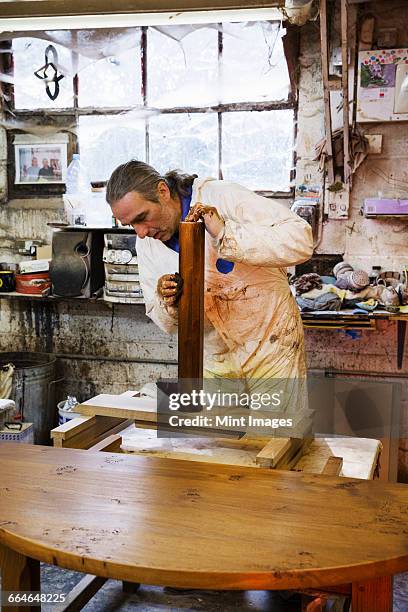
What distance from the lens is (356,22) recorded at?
431cm

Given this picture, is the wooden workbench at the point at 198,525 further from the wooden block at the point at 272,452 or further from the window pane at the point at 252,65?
the window pane at the point at 252,65

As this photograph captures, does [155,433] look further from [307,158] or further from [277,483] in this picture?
[307,158]

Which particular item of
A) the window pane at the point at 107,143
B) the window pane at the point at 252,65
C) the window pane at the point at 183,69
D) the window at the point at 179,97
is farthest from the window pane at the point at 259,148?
the window pane at the point at 107,143

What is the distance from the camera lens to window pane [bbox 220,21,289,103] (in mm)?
4508

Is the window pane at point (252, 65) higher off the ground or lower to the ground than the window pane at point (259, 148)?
higher

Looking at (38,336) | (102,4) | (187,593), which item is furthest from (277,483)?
(38,336)

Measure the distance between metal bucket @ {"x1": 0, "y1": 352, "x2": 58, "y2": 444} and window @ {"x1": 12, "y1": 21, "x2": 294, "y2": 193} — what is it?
1.55 meters

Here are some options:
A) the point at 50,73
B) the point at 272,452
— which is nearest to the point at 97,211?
the point at 50,73

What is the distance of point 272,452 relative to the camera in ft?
6.28

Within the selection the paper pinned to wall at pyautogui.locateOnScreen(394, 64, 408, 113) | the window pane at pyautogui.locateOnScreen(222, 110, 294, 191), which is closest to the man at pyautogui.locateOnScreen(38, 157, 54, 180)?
the window pane at pyautogui.locateOnScreen(222, 110, 294, 191)

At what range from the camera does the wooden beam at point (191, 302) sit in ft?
6.31

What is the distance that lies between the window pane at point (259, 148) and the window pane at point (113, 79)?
764 mm

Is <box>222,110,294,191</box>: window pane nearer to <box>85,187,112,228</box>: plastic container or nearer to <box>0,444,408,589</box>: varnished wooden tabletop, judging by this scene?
<box>85,187,112,228</box>: plastic container

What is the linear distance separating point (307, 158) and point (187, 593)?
2971mm
